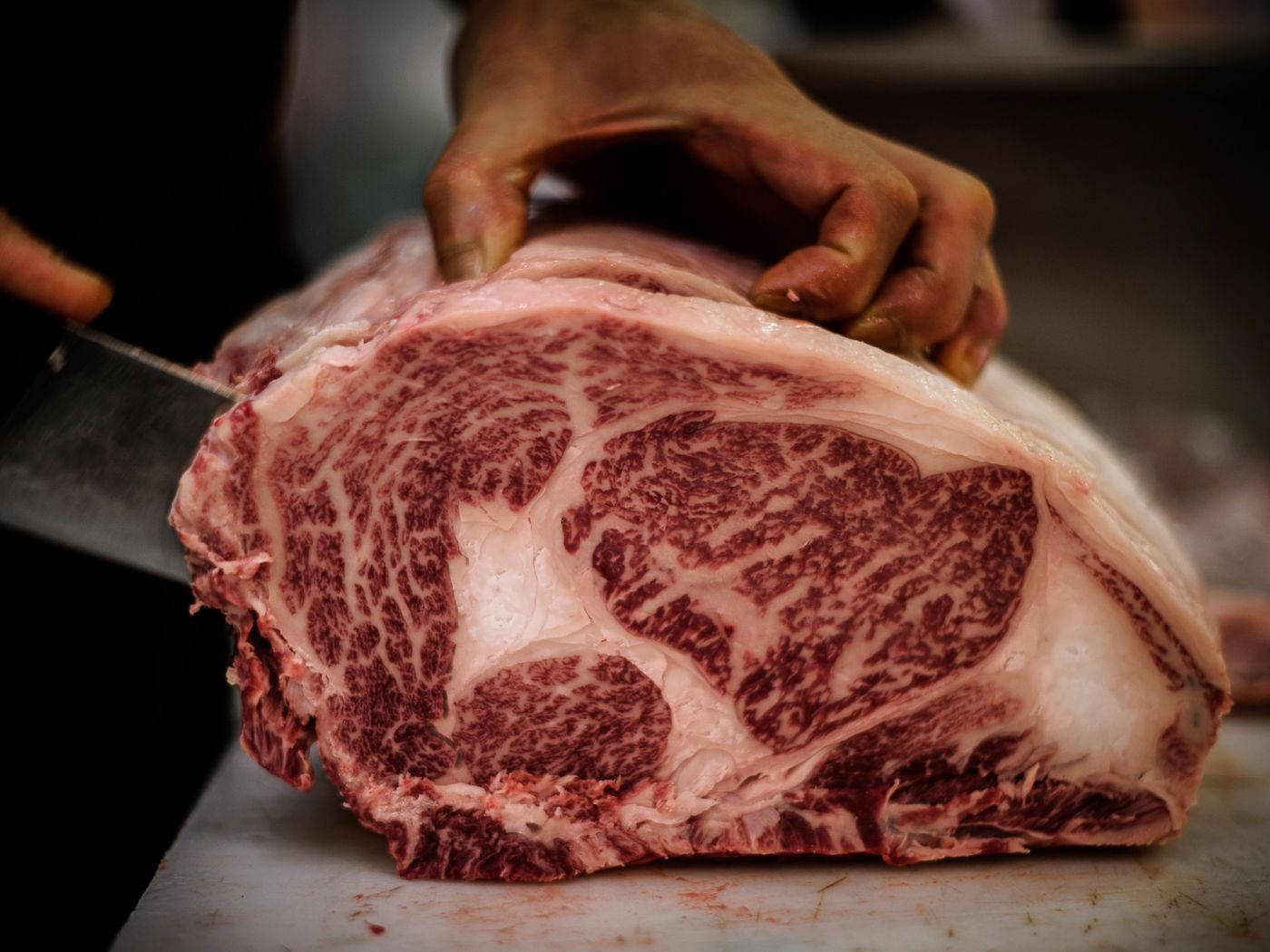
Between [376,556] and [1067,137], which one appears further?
[1067,137]

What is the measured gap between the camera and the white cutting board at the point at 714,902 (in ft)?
4.21

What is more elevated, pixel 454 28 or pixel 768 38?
pixel 454 28

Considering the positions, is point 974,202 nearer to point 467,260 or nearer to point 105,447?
point 467,260

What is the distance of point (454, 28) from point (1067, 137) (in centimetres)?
246

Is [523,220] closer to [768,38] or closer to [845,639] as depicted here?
[845,639]

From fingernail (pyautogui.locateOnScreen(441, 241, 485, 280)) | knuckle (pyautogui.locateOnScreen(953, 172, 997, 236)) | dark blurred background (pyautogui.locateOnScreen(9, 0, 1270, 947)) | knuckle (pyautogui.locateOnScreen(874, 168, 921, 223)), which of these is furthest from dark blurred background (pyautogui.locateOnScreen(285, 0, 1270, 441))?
fingernail (pyautogui.locateOnScreen(441, 241, 485, 280))

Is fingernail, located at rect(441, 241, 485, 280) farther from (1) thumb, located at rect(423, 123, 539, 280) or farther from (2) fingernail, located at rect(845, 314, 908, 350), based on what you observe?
(2) fingernail, located at rect(845, 314, 908, 350)

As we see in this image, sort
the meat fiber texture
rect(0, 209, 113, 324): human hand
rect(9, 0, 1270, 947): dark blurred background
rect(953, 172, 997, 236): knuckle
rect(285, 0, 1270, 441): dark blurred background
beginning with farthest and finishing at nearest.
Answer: rect(285, 0, 1270, 441): dark blurred background
rect(9, 0, 1270, 947): dark blurred background
rect(953, 172, 997, 236): knuckle
the meat fiber texture
rect(0, 209, 113, 324): human hand

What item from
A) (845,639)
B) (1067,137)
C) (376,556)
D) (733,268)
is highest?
(733,268)

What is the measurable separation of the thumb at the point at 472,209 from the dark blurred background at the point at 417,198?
2.32 feet

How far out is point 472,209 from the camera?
1.39 meters

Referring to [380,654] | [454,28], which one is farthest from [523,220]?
[454,28]

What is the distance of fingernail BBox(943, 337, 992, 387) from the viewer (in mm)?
1650

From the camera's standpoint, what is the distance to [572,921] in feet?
4.33
